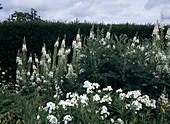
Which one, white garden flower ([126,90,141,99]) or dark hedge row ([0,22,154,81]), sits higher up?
dark hedge row ([0,22,154,81])

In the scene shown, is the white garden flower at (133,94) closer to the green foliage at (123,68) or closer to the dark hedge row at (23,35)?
the green foliage at (123,68)

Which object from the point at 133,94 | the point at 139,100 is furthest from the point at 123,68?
the point at 139,100

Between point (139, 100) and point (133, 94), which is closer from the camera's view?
point (139, 100)

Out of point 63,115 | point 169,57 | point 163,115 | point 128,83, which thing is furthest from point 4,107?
point 169,57

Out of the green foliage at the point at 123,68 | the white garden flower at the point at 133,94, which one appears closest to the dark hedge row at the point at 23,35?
the green foliage at the point at 123,68

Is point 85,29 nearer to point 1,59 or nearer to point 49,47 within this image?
point 49,47

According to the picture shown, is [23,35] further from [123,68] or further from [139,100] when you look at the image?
[139,100]

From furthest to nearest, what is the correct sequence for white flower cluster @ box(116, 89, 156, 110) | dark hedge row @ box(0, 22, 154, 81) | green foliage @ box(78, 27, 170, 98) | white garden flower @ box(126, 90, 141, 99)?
1. dark hedge row @ box(0, 22, 154, 81)
2. green foliage @ box(78, 27, 170, 98)
3. white garden flower @ box(126, 90, 141, 99)
4. white flower cluster @ box(116, 89, 156, 110)

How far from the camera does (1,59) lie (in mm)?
8055

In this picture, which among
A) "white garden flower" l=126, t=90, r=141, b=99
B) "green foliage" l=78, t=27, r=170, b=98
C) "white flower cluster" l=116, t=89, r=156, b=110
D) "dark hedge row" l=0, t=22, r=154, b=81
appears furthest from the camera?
"dark hedge row" l=0, t=22, r=154, b=81

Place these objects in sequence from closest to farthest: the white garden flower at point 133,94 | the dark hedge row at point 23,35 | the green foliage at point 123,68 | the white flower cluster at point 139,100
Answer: the white flower cluster at point 139,100 → the white garden flower at point 133,94 → the green foliage at point 123,68 → the dark hedge row at point 23,35

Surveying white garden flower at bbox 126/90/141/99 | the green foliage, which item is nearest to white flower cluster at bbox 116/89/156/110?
white garden flower at bbox 126/90/141/99

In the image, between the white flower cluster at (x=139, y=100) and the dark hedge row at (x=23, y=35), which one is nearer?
the white flower cluster at (x=139, y=100)

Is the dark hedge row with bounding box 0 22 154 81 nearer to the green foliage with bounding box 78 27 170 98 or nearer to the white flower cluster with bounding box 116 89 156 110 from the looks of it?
the green foliage with bounding box 78 27 170 98
